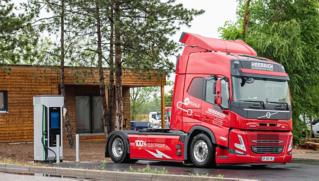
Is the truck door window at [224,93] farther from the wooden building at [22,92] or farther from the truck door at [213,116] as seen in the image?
the wooden building at [22,92]

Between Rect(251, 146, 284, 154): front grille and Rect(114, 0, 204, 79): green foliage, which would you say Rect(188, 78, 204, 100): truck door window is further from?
Rect(114, 0, 204, 79): green foliage

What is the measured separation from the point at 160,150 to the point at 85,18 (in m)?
10.6

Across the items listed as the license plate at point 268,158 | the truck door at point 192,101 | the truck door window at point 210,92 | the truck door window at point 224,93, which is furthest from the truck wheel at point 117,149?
the license plate at point 268,158

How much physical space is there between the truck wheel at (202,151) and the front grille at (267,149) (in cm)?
111

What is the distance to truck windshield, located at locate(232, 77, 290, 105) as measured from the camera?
12.5 metres

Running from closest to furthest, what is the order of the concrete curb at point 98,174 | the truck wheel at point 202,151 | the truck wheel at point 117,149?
the concrete curb at point 98,174 → the truck wheel at point 202,151 → the truck wheel at point 117,149

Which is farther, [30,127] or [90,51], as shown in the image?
[30,127]

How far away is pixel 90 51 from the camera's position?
23.3 metres

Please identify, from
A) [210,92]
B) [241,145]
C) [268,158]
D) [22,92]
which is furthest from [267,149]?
[22,92]

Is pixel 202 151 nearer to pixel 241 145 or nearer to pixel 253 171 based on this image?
pixel 241 145

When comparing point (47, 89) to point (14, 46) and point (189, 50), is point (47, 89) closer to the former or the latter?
point (14, 46)

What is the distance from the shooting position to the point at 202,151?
1298 cm

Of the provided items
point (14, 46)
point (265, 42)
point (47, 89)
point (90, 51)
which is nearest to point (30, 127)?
point (47, 89)

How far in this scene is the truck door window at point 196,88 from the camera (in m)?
13.2
